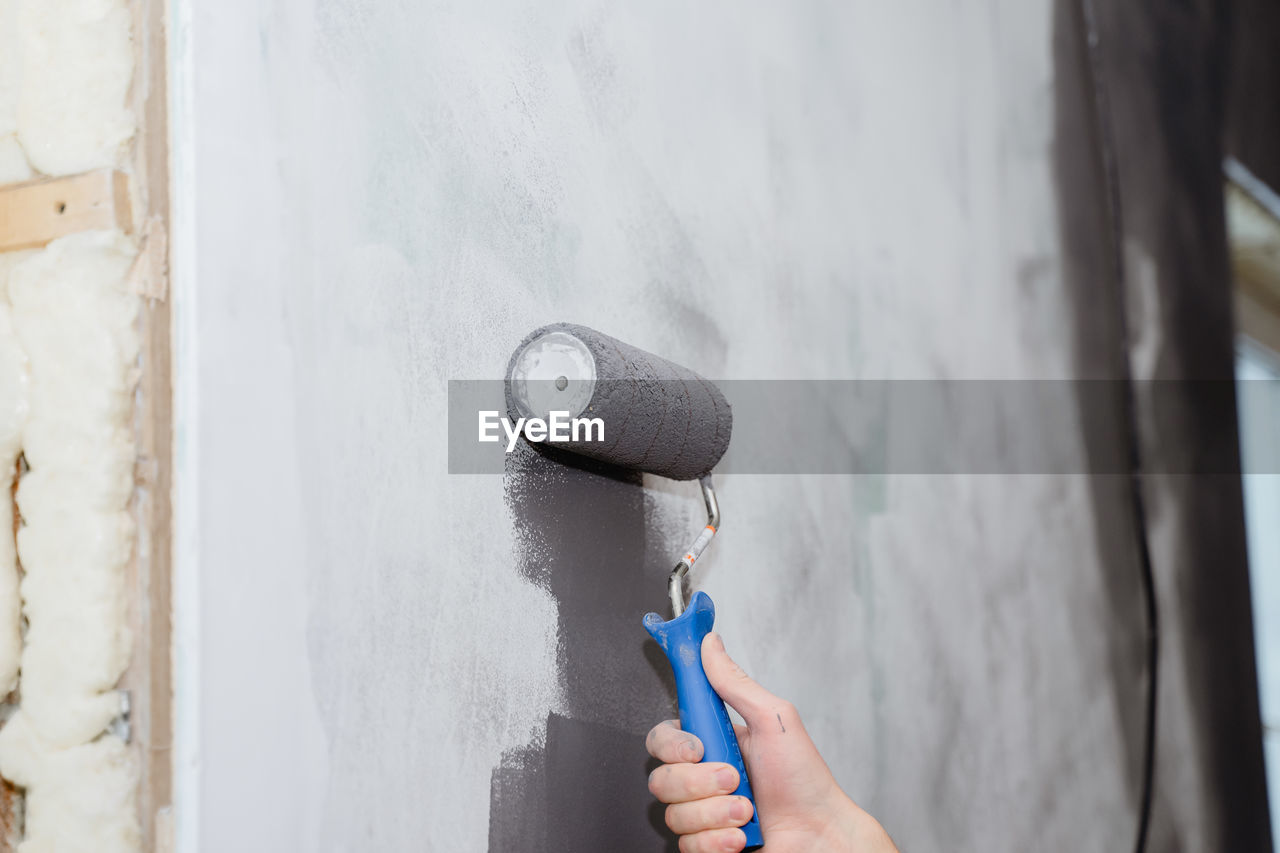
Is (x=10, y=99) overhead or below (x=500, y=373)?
overhead

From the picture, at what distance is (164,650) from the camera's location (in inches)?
18.1

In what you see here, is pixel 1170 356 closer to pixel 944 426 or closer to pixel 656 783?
pixel 944 426

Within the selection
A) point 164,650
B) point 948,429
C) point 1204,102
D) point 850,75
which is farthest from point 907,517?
point 1204,102

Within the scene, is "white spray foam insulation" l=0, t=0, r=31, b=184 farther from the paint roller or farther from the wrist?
the wrist

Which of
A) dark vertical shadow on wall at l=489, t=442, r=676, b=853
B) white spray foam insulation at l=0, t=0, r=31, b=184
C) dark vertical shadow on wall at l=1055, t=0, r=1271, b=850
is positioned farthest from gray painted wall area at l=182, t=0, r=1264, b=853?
dark vertical shadow on wall at l=1055, t=0, r=1271, b=850

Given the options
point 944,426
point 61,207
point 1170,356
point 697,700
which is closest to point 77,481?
point 61,207

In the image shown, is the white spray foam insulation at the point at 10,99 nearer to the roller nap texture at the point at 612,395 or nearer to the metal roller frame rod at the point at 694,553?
the roller nap texture at the point at 612,395

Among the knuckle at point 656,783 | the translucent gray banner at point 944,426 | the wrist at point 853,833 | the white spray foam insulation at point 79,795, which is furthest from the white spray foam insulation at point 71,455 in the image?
the wrist at point 853,833

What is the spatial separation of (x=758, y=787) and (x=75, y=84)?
64 cm

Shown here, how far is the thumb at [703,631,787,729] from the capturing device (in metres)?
0.65

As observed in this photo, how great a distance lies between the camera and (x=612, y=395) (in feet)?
1.90

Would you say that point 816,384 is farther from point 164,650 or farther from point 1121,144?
point 1121,144

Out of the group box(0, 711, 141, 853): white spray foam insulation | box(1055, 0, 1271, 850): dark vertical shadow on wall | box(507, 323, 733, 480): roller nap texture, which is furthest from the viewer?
box(1055, 0, 1271, 850): dark vertical shadow on wall

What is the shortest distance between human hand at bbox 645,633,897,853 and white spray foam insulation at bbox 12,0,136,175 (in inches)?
18.8
